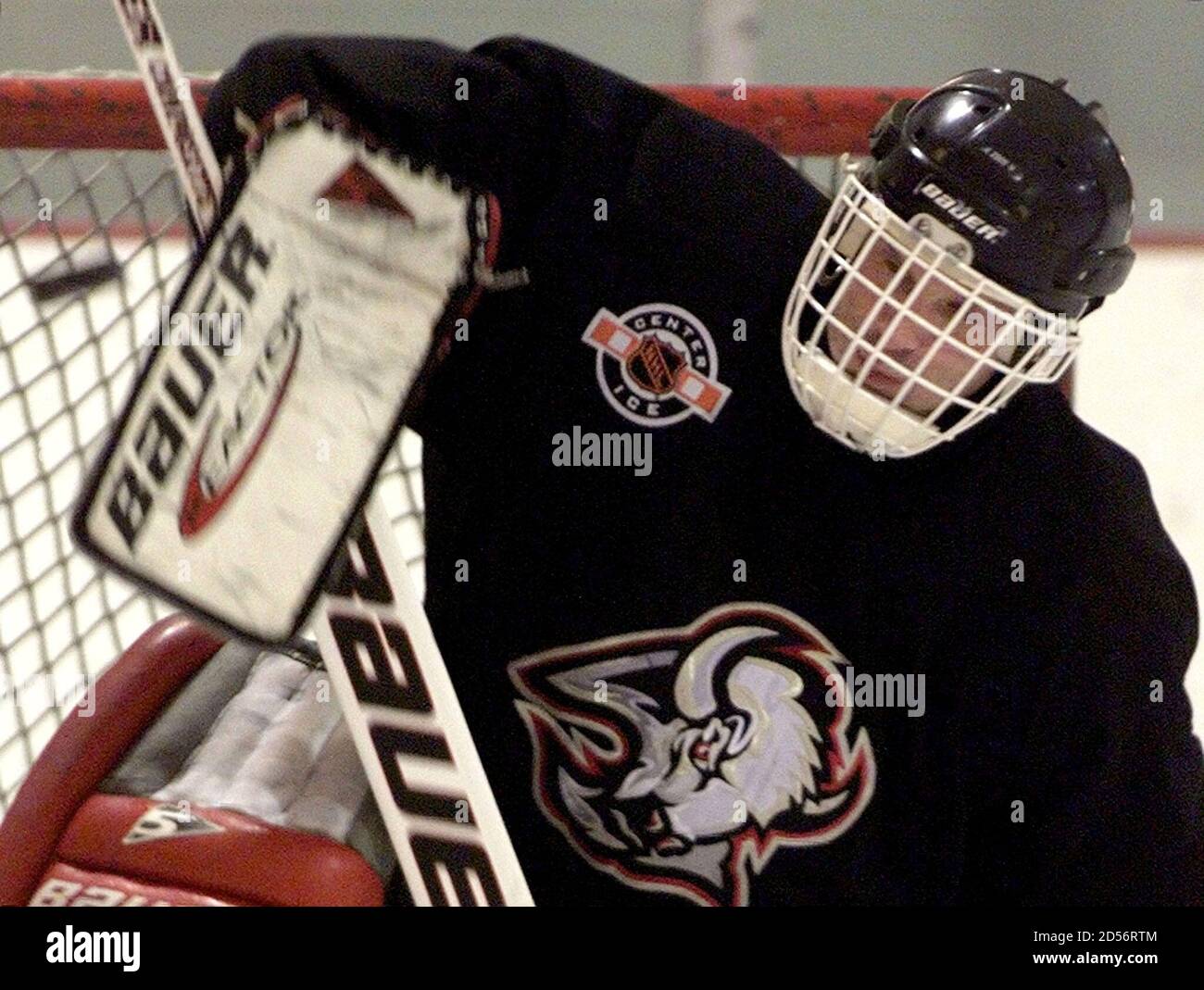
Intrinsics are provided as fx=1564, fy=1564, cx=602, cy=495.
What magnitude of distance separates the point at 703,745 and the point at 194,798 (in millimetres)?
379

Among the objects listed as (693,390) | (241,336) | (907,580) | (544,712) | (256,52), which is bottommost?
(544,712)

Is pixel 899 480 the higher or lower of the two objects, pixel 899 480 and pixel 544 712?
the higher

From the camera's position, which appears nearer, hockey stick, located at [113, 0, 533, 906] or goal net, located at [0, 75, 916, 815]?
hockey stick, located at [113, 0, 533, 906]

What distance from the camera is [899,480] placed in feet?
3.69

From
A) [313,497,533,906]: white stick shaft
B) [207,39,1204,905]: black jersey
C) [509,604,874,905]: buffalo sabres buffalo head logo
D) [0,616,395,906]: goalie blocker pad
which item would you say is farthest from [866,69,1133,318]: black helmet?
[0,616,395,906]: goalie blocker pad

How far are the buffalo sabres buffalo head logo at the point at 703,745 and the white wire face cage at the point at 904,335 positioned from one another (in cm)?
18

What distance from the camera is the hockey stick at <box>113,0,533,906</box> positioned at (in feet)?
3.39

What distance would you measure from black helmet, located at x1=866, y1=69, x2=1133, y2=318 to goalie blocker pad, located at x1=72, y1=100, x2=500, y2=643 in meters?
0.32

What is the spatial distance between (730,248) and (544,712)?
387 mm

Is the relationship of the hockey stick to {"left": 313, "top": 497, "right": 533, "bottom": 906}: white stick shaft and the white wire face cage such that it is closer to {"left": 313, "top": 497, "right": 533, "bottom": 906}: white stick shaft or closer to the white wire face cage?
{"left": 313, "top": 497, "right": 533, "bottom": 906}: white stick shaft

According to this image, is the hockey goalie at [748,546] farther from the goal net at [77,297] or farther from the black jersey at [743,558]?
the goal net at [77,297]

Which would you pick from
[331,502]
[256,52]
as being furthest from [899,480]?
[256,52]

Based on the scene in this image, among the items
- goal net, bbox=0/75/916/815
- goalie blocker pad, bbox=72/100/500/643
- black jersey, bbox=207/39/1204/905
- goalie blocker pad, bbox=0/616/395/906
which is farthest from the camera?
goal net, bbox=0/75/916/815
